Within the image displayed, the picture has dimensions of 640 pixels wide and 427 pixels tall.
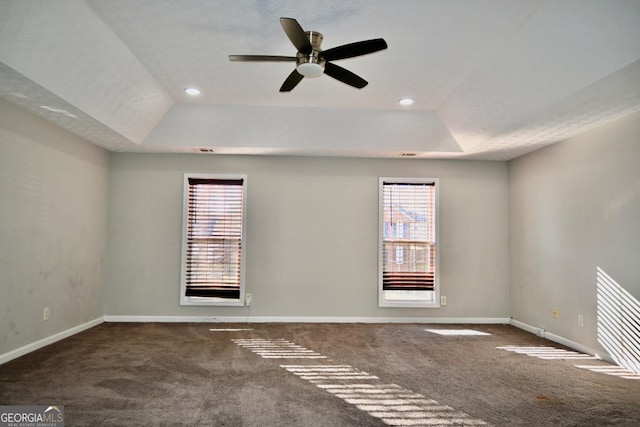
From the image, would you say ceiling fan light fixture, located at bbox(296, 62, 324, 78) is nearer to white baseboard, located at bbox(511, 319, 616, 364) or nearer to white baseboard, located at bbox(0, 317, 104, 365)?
white baseboard, located at bbox(0, 317, 104, 365)

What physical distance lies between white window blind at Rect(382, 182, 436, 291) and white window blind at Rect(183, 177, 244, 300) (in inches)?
83.4

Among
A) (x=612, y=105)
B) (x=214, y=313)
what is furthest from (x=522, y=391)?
(x=214, y=313)

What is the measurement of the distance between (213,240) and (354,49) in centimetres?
363

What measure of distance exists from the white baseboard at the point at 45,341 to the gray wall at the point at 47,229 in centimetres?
4

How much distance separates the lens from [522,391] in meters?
2.97

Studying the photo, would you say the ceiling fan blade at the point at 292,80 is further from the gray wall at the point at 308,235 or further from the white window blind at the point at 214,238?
the white window blind at the point at 214,238

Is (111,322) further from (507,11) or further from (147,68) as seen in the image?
(507,11)

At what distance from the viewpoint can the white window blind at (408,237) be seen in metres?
5.36

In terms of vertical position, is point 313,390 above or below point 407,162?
below

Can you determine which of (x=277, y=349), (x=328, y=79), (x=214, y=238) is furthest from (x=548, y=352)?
(x=214, y=238)

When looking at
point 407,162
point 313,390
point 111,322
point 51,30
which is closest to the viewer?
point 51,30

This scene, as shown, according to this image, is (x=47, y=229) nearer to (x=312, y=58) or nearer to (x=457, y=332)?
(x=312, y=58)

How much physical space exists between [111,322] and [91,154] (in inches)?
89.4

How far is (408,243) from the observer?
17.7ft
